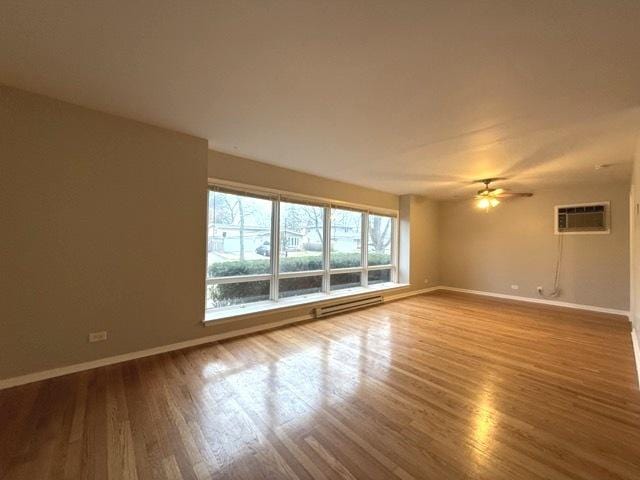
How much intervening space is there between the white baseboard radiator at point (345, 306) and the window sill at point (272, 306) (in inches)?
4.6

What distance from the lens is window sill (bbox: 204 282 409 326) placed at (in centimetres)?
352

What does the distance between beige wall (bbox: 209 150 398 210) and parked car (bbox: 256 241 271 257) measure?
36.5 inches

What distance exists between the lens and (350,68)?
188 cm

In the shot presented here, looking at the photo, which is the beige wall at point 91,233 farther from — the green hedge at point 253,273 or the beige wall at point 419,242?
the beige wall at point 419,242

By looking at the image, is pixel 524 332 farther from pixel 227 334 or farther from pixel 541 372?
pixel 227 334

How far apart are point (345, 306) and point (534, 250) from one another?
4.65m

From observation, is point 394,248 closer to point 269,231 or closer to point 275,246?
point 275,246

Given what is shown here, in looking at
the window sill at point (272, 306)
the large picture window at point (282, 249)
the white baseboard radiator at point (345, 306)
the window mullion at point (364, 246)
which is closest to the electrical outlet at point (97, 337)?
the window sill at point (272, 306)

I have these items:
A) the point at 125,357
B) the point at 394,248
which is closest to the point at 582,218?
the point at 394,248

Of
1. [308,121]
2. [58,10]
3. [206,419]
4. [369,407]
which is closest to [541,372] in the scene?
[369,407]

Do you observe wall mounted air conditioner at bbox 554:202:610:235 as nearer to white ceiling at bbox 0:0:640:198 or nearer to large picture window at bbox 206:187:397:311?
white ceiling at bbox 0:0:640:198

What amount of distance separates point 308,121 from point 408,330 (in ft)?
10.7

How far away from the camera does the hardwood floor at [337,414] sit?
1532 mm

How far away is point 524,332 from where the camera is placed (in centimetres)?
394
